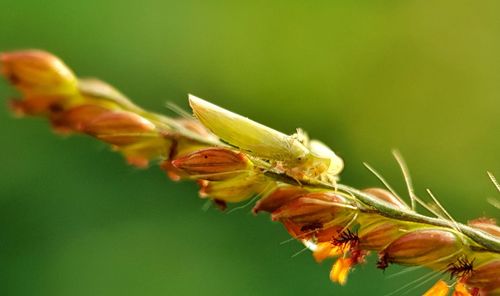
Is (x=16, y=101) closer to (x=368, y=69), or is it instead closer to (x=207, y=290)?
(x=207, y=290)

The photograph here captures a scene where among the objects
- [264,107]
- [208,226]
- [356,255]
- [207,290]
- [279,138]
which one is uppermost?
[279,138]

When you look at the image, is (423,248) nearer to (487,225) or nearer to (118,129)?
(487,225)

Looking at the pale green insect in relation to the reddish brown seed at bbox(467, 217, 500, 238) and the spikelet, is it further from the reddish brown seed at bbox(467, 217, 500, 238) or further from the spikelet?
the reddish brown seed at bbox(467, 217, 500, 238)

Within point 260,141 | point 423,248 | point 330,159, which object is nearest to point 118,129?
point 260,141

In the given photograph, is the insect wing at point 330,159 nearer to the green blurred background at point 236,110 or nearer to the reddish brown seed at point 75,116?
the reddish brown seed at point 75,116

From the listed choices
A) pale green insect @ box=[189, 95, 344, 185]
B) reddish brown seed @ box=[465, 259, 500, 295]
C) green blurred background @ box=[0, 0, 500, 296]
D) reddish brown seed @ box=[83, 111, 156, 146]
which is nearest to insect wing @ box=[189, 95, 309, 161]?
pale green insect @ box=[189, 95, 344, 185]

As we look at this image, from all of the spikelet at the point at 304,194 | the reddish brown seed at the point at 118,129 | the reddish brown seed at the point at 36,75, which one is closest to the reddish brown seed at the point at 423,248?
the spikelet at the point at 304,194

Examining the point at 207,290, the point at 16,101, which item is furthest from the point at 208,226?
the point at 16,101
